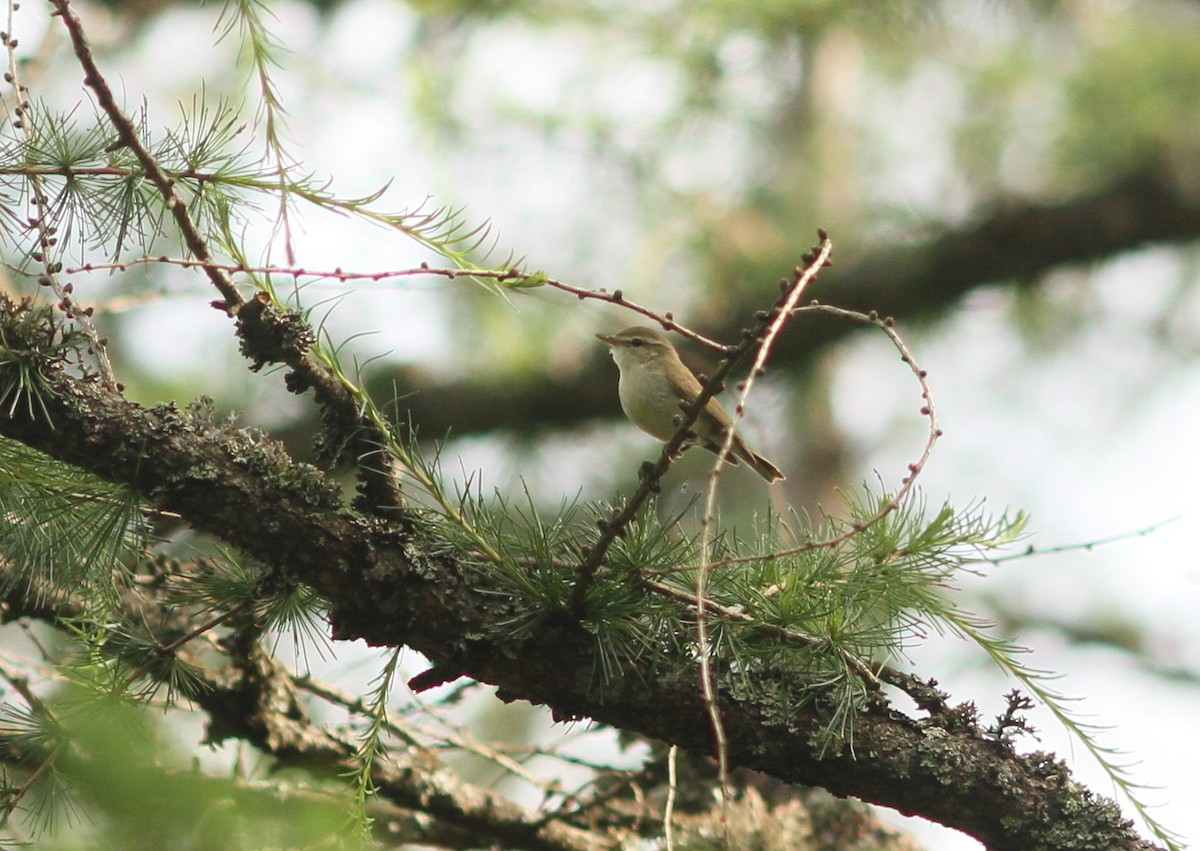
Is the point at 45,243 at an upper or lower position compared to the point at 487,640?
Result: upper

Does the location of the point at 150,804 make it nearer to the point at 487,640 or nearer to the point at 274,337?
the point at 487,640

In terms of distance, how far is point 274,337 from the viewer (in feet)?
6.32

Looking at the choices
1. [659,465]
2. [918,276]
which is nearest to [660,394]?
[659,465]

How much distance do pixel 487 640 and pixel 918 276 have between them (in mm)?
4662

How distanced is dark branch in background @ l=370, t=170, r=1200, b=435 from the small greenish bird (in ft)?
6.20

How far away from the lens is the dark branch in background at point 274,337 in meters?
1.81

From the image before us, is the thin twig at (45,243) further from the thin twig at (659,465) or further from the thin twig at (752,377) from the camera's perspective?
the thin twig at (752,377)

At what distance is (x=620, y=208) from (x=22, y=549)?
5491 millimetres

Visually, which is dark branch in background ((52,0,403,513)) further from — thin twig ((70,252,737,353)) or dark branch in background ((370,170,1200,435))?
A: dark branch in background ((370,170,1200,435))

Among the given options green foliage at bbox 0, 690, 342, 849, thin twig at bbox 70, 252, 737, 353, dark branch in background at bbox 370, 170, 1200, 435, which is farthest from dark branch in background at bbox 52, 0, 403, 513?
dark branch in background at bbox 370, 170, 1200, 435

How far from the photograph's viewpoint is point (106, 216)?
203 cm

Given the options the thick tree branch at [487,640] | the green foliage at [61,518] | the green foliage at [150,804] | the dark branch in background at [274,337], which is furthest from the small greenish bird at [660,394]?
the green foliage at [150,804]

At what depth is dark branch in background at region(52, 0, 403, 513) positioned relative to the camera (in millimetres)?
1806

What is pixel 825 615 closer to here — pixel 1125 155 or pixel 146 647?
pixel 146 647
